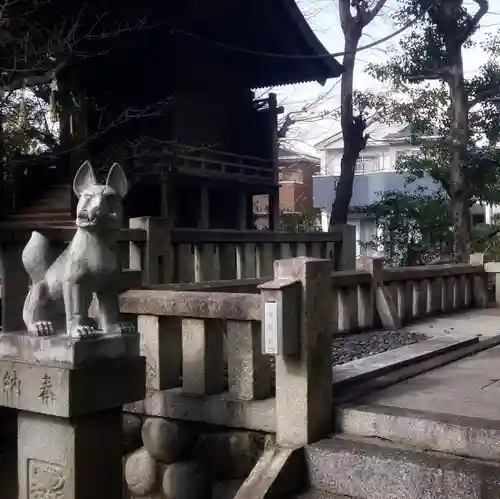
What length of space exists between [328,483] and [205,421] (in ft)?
2.93

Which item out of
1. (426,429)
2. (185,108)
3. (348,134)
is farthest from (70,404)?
(348,134)

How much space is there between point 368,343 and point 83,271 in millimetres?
3561

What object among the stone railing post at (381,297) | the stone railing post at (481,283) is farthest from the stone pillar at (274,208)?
the stone railing post at (381,297)

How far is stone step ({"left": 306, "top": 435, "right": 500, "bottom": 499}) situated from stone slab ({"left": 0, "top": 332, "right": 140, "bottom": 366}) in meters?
1.18

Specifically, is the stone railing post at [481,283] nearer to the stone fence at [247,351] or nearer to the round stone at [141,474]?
the stone fence at [247,351]

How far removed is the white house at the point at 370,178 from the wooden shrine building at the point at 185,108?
6.29 m

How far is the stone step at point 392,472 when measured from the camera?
333cm

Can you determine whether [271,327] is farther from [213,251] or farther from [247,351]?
[213,251]

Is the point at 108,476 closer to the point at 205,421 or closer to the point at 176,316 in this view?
the point at 205,421

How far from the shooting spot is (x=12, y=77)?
9.09m

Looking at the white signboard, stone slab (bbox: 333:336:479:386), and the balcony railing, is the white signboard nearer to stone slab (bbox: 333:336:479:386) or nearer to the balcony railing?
stone slab (bbox: 333:336:479:386)

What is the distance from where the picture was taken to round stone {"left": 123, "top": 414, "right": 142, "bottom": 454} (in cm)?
461

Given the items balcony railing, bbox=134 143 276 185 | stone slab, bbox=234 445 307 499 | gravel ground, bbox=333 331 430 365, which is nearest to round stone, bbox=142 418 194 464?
stone slab, bbox=234 445 307 499

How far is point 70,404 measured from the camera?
3.58 metres
